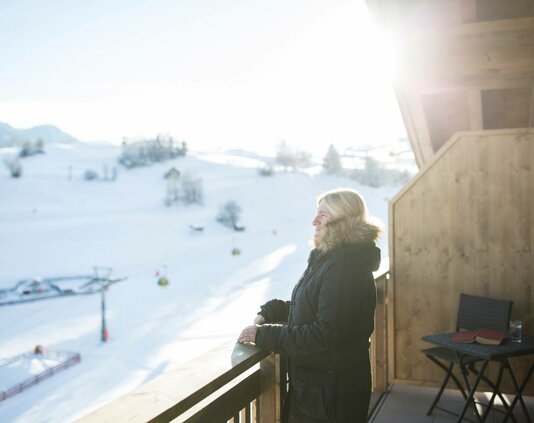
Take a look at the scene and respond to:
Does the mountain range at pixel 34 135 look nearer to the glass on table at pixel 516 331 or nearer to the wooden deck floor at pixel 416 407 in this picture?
the wooden deck floor at pixel 416 407

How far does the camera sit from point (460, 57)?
295cm

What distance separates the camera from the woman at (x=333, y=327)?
5.14 feet

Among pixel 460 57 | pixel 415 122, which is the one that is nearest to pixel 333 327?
pixel 460 57

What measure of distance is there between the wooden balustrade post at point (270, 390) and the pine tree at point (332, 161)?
59.2 meters

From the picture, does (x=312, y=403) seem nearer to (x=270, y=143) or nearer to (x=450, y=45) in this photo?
(x=450, y=45)

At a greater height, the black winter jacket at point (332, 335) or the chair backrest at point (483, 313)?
the black winter jacket at point (332, 335)

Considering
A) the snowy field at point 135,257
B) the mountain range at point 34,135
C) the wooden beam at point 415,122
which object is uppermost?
the mountain range at point 34,135

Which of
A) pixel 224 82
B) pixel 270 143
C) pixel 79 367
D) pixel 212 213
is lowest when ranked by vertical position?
pixel 79 367

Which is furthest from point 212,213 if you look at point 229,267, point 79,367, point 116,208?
point 79,367

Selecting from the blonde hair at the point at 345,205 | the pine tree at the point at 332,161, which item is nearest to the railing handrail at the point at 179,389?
the blonde hair at the point at 345,205

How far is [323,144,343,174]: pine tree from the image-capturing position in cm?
6015

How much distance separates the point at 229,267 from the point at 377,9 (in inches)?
1568

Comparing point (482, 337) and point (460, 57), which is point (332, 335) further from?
point (460, 57)

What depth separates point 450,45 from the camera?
2.84 m
